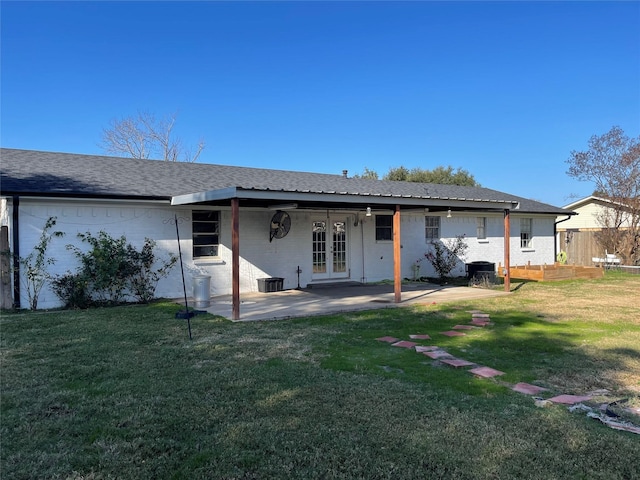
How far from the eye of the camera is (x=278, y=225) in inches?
511

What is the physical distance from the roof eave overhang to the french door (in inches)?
155

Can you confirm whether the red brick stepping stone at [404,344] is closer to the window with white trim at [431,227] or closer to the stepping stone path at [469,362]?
the stepping stone path at [469,362]

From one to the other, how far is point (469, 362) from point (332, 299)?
576 centimetres

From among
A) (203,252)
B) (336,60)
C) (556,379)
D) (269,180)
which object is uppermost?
(336,60)

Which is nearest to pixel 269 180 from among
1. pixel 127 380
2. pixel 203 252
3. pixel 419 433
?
pixel 203 252

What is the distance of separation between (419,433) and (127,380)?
315cm

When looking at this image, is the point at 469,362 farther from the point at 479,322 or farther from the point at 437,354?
the point at 479,322

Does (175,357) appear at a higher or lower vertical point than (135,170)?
lower

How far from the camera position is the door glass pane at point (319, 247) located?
14.2m

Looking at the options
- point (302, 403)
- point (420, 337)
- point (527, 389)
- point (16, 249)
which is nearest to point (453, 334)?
point (420, 337)

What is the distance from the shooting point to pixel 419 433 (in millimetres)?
3521

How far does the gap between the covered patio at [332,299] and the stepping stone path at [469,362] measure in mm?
2315

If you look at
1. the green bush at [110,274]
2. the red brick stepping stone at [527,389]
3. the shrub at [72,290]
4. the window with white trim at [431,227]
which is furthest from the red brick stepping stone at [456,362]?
the window with white trim at [431,227]

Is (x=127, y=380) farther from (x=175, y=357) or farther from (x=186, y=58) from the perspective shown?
(x=186, y=58)
